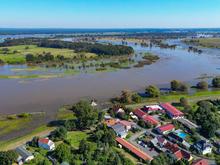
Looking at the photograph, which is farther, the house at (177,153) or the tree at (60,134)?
the tree at (60,134)

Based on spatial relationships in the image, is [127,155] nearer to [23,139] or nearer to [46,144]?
[46,144]

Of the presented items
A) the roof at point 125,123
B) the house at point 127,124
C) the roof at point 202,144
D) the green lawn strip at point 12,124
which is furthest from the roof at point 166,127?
the green lawn strip at point 12,124

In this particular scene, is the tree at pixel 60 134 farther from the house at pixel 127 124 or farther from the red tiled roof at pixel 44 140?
the house at pixel 127 124

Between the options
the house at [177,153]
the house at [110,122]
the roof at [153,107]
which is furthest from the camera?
the roof at [153,107]

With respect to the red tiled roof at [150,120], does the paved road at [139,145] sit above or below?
below

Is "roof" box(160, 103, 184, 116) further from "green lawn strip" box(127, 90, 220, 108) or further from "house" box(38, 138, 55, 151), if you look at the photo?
"house" box(38, 138, 55, 151)

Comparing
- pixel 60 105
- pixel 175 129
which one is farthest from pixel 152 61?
pixel 175 129

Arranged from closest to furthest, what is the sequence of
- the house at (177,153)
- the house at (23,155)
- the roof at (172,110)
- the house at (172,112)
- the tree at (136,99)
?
the house at (23,155) < the house at (177,153) < the house at (172,112) < the roof at (172,110) < the tree at (136,99)
